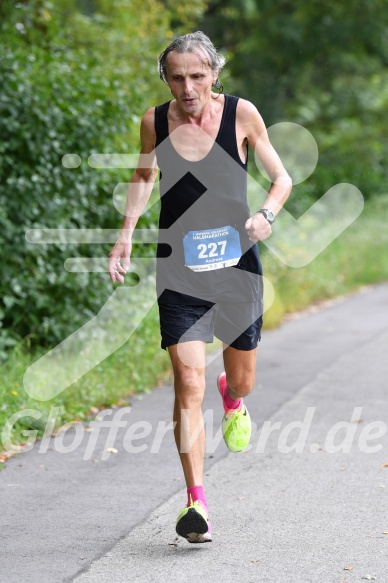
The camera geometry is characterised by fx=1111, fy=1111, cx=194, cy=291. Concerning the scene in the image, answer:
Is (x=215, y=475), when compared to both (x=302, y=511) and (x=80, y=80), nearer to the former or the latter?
(x=302, y=511)

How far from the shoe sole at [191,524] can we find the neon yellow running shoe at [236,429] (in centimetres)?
84

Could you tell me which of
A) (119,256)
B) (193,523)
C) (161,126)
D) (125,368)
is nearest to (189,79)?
(161,126)

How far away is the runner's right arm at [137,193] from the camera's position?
5152 mm

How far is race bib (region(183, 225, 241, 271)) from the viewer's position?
508cm

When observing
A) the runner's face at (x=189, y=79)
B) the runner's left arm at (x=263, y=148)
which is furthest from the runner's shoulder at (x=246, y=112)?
the runner's face at (x=189, y=79)

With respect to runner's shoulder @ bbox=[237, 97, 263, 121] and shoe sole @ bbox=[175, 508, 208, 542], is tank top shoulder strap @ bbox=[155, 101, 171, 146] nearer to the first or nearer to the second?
runner's shoulder @ bbox=[237, 97, 263, 121]

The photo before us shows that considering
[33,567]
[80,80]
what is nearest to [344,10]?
[80,80]

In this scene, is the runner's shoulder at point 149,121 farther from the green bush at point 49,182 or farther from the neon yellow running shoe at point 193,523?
the green bush at point 49,182

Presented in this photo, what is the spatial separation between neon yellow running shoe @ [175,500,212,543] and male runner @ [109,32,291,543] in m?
0.02

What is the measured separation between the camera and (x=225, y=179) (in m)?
5.06

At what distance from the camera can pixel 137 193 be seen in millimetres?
5312

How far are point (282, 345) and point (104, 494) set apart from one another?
5.99m

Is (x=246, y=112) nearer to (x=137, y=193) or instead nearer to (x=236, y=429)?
(x=137, y=193)

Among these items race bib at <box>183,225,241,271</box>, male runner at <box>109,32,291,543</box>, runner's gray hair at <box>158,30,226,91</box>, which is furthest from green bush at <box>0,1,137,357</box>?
runner's gray hair at <box>158,30,226,91</box>
